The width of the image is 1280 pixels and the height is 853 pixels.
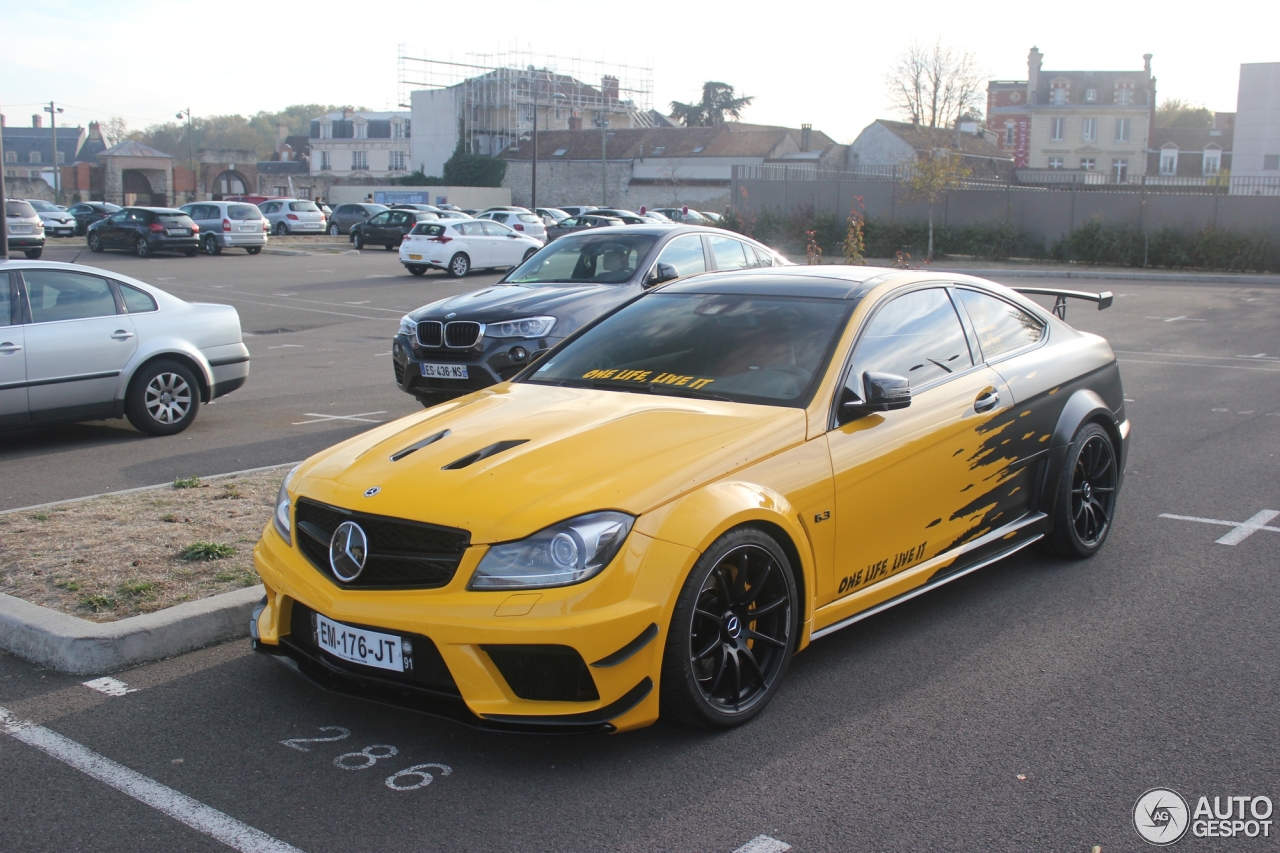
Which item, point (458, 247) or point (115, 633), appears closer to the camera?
point (115, 633)

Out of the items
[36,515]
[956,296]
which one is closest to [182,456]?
[36,515]

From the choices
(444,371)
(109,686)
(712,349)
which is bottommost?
(109,686)

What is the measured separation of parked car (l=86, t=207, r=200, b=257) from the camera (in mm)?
35219

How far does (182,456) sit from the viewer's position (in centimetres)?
861

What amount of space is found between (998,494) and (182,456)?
617 centimetres

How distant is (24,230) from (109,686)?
109 ft

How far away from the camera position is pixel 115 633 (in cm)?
448

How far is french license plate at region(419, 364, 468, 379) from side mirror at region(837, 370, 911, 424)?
5.44m

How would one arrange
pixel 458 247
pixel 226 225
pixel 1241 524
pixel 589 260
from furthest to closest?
pixel 226 225 → pixel 458 247 → pixel 589 260 → pixel 1241 524

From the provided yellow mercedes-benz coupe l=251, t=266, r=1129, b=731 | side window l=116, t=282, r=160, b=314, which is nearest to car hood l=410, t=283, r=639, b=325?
side window l=116, t=282, r=160, b=314

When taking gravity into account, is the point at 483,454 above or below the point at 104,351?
above

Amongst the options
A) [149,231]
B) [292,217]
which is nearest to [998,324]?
[149,231]

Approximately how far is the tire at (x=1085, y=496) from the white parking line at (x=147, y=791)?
13.4ft

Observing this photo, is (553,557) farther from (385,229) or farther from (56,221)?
(56,221)
